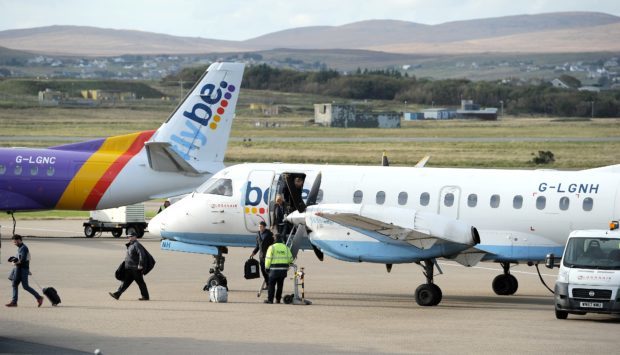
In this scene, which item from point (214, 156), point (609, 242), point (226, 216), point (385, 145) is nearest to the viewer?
point (609, 242)

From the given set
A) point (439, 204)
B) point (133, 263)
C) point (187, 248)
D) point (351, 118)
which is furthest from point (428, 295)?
point (351, 118)

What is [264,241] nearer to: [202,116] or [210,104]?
[202,116]

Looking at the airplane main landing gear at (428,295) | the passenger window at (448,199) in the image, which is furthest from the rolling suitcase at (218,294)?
the passenger window at (448,199)

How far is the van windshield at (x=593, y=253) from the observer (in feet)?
82.8

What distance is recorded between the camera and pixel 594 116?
568 ft

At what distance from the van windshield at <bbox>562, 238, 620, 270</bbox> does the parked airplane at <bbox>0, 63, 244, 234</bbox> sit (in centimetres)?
2000

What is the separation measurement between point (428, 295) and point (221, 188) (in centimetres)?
640

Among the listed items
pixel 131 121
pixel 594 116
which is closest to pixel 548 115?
pixel 594 116

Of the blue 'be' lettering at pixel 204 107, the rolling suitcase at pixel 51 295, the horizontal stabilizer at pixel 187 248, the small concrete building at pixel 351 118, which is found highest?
the blue 'be' lettering at pixel 204 107

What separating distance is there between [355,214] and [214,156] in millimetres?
18179

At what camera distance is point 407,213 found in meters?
27.5

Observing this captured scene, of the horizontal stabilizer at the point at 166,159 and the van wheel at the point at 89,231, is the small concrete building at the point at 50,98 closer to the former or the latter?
the van wheel at the point at 89,231

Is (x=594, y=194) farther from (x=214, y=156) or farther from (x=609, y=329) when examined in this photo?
(x=214, y=156)

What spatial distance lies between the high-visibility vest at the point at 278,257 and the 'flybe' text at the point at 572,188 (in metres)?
6.64
